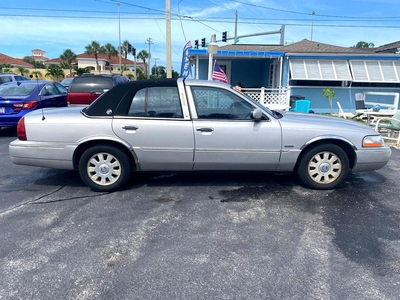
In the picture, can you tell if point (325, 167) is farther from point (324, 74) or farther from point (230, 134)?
point (324, 74)

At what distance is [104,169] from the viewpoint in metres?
4.48

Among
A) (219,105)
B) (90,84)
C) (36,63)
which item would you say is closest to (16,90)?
(90,84)

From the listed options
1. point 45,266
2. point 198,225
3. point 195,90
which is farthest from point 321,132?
point 45,266

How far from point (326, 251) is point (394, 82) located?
1318 centimetres

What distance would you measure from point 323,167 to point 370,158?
679mm

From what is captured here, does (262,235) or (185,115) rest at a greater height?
(185,115)

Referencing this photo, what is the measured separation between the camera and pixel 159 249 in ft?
10.1

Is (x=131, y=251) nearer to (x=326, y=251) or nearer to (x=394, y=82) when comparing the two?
(x=326, y=251)

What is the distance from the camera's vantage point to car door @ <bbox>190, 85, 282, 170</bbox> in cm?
438

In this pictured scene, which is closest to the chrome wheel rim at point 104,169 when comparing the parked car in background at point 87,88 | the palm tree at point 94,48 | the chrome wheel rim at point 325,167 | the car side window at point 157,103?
the car side window at point 157,103

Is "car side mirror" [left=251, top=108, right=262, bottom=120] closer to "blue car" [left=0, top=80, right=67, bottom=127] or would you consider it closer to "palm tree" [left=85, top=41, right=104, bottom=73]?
"blue car" [left=0, top=80, right=67, bottom=127]

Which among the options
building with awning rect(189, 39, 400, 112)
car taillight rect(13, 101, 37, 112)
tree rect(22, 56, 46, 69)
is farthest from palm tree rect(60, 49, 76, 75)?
car taillight rect(13, 101, 37, 112)

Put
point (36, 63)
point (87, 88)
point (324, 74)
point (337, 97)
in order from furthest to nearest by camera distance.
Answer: point (36, 63), point (337, 97), point (324, 74), point (87, 88)

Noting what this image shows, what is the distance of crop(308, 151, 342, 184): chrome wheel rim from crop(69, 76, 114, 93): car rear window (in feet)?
26.0
